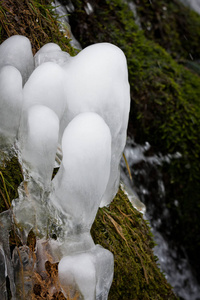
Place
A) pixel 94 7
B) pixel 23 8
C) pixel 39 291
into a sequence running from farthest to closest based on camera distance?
pixel 94 7
pixel 23 8
pixel 39 291

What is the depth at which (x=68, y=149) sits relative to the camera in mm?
1044

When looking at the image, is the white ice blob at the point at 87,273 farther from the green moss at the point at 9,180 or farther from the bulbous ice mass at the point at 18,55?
the bulbous ice mass at the point at 18,55

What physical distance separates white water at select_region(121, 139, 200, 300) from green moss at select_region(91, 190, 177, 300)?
965 mm

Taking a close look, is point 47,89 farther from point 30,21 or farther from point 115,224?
point 115,224

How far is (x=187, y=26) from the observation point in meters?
3.90

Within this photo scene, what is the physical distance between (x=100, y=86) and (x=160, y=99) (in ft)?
6.42

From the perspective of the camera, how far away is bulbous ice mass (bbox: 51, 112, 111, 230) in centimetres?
103

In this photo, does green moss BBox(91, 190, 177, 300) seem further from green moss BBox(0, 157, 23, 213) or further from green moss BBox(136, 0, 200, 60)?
green moss BBox(136, 0, 200, 60)

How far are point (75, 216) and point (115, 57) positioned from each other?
1.54 feet

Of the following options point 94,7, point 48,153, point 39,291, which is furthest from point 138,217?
point 94,7

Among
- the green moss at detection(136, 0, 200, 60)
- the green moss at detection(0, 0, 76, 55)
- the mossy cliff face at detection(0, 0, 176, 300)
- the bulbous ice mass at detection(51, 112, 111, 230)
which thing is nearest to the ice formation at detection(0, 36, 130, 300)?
the bulbous ice mass at detection(51, 112, 111, 230)

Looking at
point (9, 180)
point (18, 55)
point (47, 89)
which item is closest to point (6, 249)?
point (9, 180)

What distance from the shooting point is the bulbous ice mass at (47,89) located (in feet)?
3.74

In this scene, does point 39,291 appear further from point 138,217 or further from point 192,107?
point 192,107
